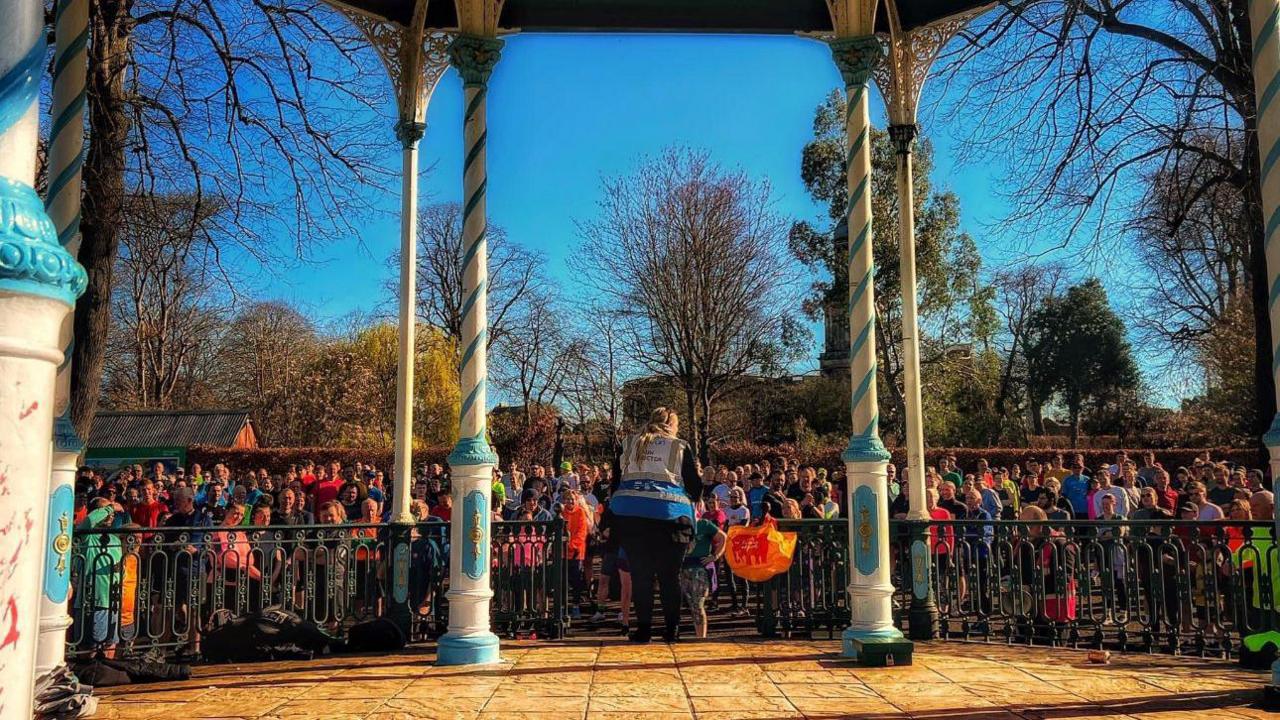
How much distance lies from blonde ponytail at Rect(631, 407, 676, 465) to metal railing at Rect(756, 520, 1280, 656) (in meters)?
1.79

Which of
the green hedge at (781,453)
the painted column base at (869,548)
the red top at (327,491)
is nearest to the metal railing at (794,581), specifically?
the painted column base at (869,548)

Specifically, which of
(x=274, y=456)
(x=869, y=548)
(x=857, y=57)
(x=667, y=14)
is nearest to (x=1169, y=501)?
(x=869, y=548)

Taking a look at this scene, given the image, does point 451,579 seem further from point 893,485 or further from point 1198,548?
point 893,485

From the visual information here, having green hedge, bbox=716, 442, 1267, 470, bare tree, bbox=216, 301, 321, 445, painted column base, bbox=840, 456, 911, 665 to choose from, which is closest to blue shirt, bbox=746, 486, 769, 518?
painted column base, bbox=840, 456, 911, 665

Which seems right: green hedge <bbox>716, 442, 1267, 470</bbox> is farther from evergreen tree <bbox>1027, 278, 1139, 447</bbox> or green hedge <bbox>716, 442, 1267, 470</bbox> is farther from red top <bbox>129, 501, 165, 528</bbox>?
red top <bbox>129, 501, 165, 528</bbox>

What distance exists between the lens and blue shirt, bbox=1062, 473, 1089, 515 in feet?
44.4

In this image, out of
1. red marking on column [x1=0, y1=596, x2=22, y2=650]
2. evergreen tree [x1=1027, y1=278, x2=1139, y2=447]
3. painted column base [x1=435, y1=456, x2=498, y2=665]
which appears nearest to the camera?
red marking on column [x1=0, y1=596, x2=22, y2=650]

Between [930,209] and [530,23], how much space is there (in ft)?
72.7

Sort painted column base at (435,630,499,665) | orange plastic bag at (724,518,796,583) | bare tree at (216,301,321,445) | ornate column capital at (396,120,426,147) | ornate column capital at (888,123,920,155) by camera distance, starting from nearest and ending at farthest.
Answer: painted column base at (435,630,499,665) → orange plastic bag at (724,518,796,583) → ornate column capital at (396,120,426,147) → ornate column capital at (888,123,920,155) → bare tree at (216,301,321,445)

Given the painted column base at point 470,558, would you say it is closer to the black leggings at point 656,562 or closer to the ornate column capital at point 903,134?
the black leggings at point 656,562

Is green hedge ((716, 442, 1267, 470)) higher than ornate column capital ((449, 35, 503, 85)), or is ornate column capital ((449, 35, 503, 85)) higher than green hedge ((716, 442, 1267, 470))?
ornate column capital ((449, 35, 503, 85))

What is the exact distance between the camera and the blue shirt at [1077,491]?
44.4 feet

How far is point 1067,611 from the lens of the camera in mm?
8602

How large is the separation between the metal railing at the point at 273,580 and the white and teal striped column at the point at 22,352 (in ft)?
22.3
